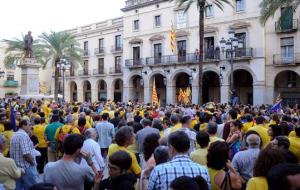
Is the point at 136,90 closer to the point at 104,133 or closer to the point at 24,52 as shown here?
the point at 24,52

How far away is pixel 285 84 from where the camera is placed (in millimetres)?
36062

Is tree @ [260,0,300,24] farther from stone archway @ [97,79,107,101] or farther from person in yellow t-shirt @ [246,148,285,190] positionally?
stone archway @ [97,79,107,101]

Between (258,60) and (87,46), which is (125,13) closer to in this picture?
(87,46)

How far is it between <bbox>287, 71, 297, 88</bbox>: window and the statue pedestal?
22.0 metres

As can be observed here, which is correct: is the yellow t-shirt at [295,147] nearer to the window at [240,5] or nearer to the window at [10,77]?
the window at [240,5]

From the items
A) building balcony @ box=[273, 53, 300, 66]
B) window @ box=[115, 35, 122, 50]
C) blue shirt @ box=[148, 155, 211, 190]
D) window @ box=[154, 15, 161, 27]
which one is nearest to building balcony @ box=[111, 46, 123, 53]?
window @ box=[115, 35, 122, 50]

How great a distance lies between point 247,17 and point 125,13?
15.7 meters

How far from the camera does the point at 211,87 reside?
135 ft

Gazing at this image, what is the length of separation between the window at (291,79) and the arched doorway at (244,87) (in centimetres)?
361

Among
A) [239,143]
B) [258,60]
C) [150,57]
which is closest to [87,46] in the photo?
[150,57]

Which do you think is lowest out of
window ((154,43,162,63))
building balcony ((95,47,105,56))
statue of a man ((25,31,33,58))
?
statue of a man ((25,31,33,58))

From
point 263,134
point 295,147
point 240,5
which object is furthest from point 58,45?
point 295,147

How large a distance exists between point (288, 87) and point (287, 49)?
3.73m

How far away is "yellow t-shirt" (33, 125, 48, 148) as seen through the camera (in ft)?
33.9
